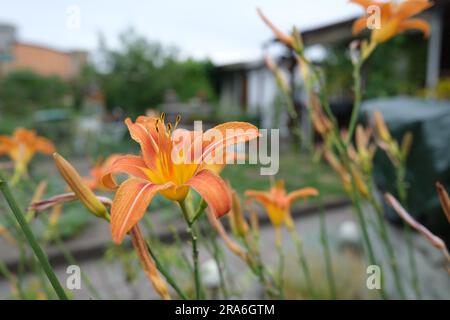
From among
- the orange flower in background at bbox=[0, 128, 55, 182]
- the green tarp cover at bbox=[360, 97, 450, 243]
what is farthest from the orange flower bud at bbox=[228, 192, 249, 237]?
the green tarp cover at bbox=[360, 97, 450, 243]

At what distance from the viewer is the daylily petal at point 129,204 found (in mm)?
367

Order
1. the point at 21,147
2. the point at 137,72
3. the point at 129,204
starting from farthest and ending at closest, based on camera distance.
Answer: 1. the point at 137,72
2. the point at 21,147
3. the point at 129,204

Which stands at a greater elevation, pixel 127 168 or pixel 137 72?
pixel 137 72

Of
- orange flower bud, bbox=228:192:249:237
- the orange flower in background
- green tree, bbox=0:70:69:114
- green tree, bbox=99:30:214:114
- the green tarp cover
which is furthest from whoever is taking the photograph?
green tree, bbox=0:70:69:114

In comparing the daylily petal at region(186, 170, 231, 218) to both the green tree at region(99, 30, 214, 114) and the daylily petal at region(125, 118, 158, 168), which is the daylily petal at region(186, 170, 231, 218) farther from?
the green tree at region(99, 30, 214, 114)

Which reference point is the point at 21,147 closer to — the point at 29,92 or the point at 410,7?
the point at 410,7

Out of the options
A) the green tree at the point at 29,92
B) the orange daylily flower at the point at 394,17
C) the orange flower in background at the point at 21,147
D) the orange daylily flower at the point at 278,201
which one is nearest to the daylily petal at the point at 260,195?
the orange daylily flower at the point at 278,201

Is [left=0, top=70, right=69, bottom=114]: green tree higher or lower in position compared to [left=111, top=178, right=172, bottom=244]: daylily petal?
higher

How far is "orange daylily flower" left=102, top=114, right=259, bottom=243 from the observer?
0.38 m

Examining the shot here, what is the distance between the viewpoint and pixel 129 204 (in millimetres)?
388

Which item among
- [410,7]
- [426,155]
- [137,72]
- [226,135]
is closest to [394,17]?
[410,7]

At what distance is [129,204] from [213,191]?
85 mm

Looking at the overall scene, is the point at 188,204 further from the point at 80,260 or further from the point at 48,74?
the point at 48,74

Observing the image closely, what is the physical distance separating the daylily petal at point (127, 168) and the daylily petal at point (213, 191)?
8 centimetres
